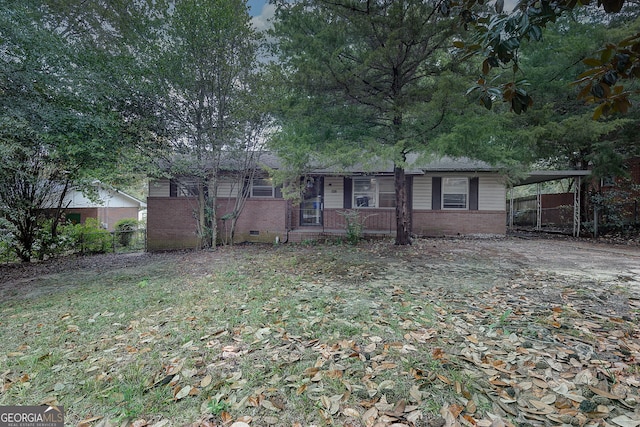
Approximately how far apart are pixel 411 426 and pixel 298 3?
313 inches

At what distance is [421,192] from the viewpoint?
11.8 m

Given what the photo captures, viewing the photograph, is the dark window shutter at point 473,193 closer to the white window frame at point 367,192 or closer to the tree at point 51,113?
the white window frame at point 367,192

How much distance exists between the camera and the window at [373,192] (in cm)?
1171

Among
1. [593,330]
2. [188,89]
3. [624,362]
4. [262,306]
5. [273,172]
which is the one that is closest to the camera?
[624,362]

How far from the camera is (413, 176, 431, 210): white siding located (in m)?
11.7

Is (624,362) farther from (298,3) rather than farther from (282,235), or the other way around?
(282,235)

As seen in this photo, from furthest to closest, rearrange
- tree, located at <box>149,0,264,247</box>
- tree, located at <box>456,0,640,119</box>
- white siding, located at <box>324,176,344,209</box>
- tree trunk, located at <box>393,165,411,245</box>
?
white siding, located at <box>324,176,344,209</box> → tree trunk, located at <box>393,165,411,245</box> → tree, located at <box>149,0,264,247</box> → tree, located at <box>456,0,640,119</box>

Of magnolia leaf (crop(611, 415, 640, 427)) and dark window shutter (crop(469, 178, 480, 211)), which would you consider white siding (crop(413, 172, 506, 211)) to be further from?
magnolia leaf (crop(611, 415, 640, 427))

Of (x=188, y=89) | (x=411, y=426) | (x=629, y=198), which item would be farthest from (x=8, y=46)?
(x=629, y=198)

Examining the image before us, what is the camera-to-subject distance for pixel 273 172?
303 inches

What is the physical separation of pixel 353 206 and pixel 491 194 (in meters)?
5.51

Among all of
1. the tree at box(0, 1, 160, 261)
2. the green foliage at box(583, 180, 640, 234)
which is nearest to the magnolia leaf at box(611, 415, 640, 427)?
the tree at box(0, 1, 160, 261)

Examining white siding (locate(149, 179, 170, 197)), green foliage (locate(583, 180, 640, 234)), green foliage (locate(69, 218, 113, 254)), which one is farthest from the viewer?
white siding (locate(149, 179, 170, 197))

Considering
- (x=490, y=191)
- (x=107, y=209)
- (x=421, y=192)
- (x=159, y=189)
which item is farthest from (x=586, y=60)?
(x=107, y=209)
